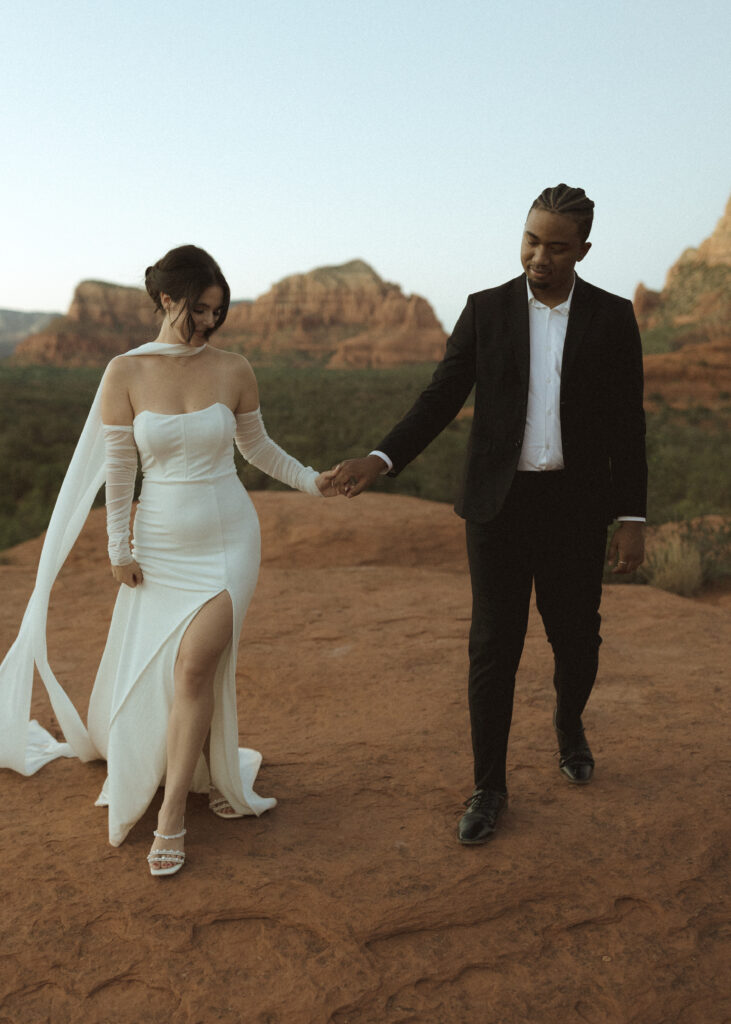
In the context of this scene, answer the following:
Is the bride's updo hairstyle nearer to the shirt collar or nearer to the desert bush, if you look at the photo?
the shirt collar

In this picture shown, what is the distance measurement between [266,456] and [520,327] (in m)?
1.07

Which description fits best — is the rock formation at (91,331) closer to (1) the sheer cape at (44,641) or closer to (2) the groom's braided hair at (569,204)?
(1) the sheer cape at (44,641)

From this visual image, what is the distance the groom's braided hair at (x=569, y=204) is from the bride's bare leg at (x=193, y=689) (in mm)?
1679

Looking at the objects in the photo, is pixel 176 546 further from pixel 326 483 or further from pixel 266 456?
pixel 326 483

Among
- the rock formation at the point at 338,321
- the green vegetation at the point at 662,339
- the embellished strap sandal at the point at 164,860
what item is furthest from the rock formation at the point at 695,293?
the embellished strap sandal at the point at 164,860

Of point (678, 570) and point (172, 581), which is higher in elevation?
point (172, 581)

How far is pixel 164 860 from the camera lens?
9.34 feet

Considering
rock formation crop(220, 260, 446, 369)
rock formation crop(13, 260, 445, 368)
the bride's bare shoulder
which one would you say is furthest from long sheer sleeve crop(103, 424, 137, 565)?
rock formation crop(220, 260, 446, 369)

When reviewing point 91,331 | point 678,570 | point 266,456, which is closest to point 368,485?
point 266,456

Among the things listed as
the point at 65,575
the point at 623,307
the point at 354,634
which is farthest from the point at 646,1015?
the point at 65,575

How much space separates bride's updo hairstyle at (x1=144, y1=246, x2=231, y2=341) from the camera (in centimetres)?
290

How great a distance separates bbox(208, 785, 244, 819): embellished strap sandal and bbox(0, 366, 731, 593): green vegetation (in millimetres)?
6264

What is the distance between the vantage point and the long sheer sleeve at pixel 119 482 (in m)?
3.02

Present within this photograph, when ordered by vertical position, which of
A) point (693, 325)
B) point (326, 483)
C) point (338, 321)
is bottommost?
point (326, 483)
